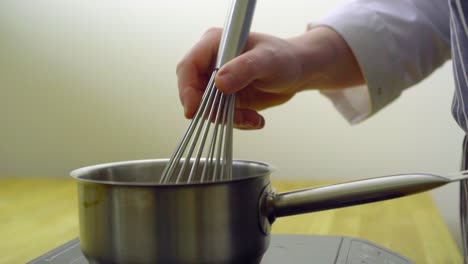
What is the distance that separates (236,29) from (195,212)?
141 millimetres

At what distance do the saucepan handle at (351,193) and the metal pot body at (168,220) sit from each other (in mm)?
22

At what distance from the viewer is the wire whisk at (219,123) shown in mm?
359

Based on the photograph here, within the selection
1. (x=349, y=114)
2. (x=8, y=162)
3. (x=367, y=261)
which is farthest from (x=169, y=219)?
(x=8, y=162)

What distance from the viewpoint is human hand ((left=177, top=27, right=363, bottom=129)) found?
14.8 inches

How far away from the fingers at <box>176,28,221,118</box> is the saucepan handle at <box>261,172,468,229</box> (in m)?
0.15

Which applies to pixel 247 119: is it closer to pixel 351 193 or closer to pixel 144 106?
pixel 351 193

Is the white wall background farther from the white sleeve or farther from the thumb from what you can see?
the thumb

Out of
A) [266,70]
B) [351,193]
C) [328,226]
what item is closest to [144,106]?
[328,226]

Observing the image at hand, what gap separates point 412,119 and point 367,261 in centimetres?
52

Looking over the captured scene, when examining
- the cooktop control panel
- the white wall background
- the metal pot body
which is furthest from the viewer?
the white wall background

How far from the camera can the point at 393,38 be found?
0.55 metres

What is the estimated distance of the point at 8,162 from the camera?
1041 mm

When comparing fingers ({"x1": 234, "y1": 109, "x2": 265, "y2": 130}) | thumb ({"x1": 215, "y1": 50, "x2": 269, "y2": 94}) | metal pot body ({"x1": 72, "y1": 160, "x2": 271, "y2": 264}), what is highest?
thumb ({"x1": 215, "y1": 50, "x2": 269, "y2": 94})

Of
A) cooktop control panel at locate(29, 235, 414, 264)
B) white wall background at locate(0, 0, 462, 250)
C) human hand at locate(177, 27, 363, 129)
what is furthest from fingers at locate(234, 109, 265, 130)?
white wall background at locate(0, 0, 462, 250)
